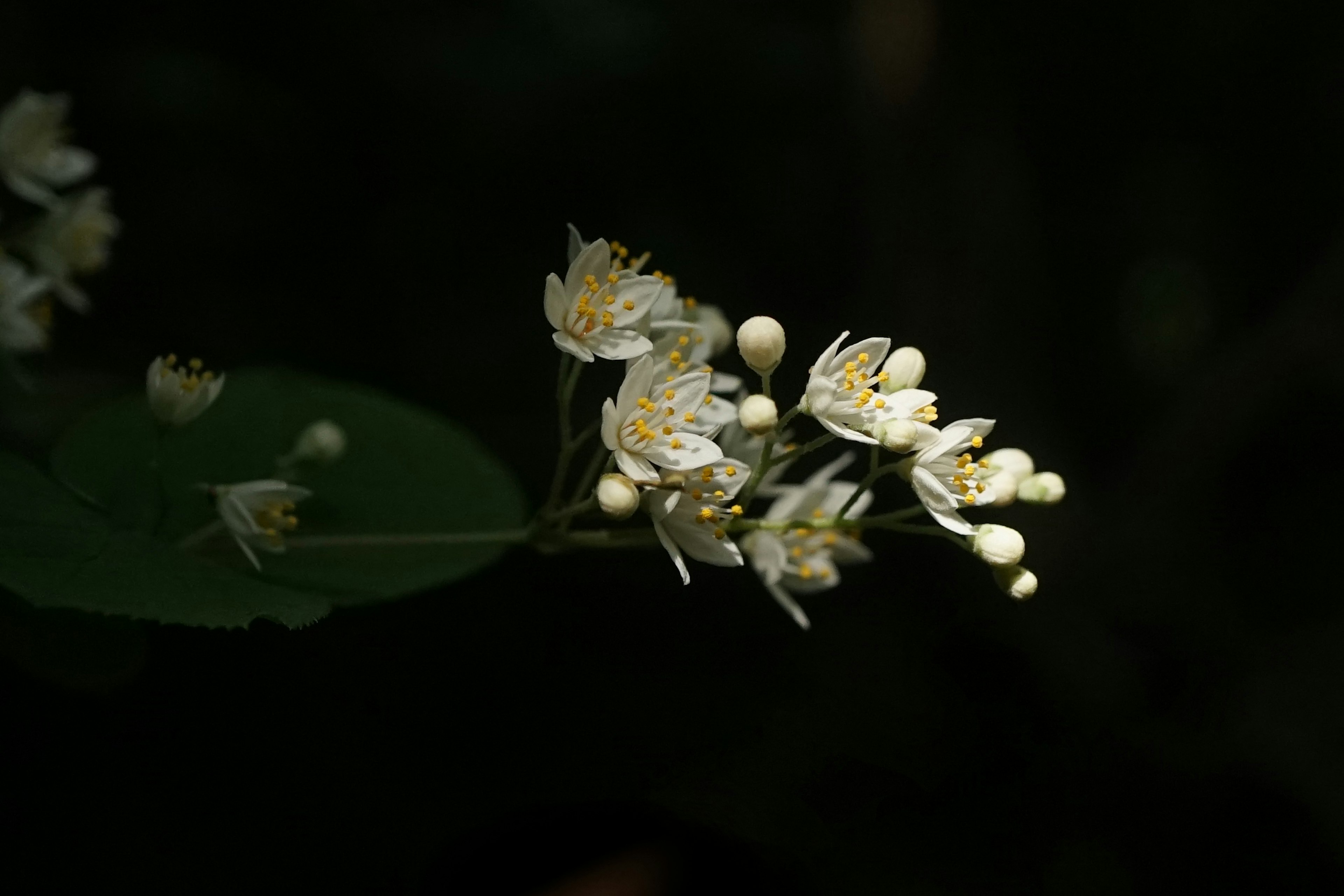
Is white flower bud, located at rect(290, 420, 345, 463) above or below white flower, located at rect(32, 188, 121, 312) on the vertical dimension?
above

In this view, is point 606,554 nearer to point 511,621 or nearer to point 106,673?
point 511,621

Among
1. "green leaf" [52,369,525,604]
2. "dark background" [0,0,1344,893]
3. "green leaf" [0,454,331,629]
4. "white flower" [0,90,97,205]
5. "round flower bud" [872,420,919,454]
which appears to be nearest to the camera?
"green leaf" [0,454,331,629]

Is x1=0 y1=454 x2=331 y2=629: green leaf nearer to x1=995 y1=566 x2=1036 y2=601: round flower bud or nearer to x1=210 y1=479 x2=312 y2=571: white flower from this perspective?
x1=210 y1=479 x2=312 y2=571: white flower

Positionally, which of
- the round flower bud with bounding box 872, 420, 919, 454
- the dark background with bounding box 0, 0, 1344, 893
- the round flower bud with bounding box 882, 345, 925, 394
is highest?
the round flower bud with bounding box 882, 345, 925, 394

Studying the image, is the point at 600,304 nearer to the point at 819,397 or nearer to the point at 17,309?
the point at 819,397

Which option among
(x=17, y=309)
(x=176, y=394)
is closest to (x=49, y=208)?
(x=17, y=309)

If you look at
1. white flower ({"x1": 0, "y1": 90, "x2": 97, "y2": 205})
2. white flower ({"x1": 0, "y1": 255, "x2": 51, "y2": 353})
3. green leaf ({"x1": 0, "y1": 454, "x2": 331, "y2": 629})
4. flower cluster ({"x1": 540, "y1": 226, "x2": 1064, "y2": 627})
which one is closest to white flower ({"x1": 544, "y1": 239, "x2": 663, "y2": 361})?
flower cluster ({"x1": 540, "y1": 226, "x2": 1064, "y2": 627})

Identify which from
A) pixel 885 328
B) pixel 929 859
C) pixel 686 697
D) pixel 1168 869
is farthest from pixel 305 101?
pixel 1168 869
